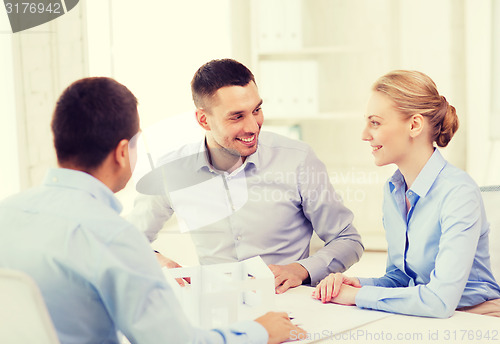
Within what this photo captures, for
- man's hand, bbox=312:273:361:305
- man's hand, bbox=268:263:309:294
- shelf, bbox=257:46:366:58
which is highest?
shelf, bbox=257:46:366:58

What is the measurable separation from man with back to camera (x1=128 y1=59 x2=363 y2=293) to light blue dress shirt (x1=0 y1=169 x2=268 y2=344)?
3.11 feet

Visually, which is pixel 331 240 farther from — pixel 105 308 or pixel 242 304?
pixel 105 308

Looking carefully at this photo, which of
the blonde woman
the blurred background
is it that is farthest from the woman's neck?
the blurred background

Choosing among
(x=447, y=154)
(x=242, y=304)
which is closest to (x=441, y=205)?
(x=242, y=304)

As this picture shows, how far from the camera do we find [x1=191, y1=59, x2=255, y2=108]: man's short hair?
1863 millimetres

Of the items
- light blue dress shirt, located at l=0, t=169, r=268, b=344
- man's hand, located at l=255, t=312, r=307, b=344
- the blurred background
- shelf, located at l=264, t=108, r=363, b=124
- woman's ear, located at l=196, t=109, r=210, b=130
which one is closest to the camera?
light blue dress shirt, located at l=0, t=169, r=268, b=344

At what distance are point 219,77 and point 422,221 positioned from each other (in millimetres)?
810

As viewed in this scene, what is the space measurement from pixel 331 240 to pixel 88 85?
1.08 m

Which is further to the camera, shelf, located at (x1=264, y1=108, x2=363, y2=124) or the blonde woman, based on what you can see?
shelf, located at (x1=264, y1=108, x2=363, y2=124)

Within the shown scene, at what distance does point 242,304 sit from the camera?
1.18 metres

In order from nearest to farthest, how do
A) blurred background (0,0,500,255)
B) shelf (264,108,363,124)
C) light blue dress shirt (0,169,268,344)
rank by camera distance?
light blue dress shirt (0,169,268,344) < blurred background (0,0,500,255) < shelf (264,108,363,124)

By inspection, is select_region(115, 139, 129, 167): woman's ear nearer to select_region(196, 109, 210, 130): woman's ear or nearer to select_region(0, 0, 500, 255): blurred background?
select_region(196, 109, 210, 130): woman's ear

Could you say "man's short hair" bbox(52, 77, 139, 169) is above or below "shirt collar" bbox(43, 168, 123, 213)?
above

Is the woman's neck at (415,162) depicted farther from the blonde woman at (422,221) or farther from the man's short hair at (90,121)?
the man's short hair at (90,121)
